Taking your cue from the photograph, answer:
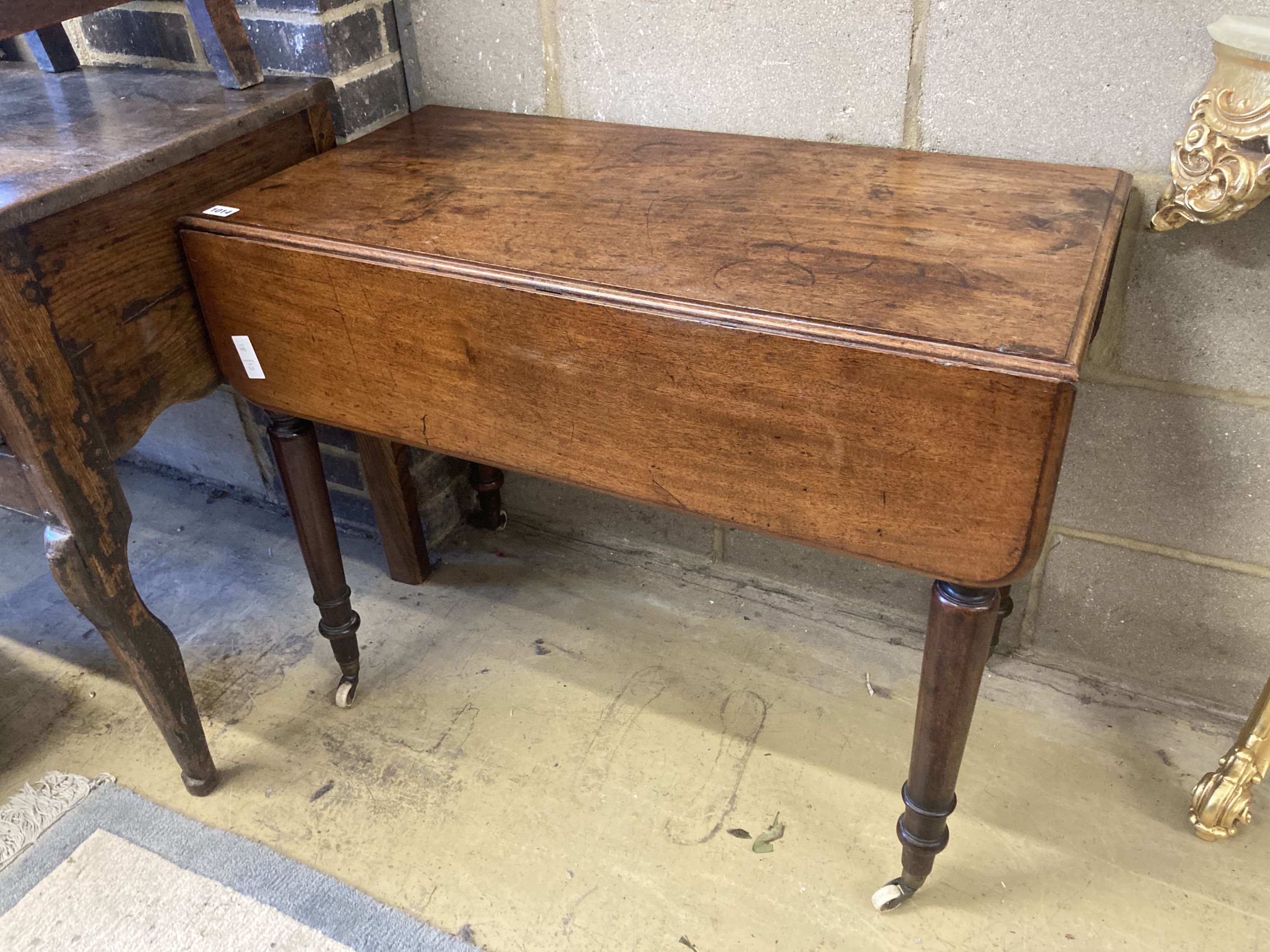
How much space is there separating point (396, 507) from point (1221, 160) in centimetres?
130

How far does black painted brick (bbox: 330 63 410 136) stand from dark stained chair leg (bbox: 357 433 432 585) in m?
0.49

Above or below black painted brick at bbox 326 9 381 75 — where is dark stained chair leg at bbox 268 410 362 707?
below

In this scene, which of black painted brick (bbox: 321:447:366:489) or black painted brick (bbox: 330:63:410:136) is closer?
black painted brick (bbox: 330:63:410:136)

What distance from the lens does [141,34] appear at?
1524 millimetres

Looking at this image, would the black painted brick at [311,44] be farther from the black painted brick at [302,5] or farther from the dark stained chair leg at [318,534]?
the dark stained chair leg at [318,534]

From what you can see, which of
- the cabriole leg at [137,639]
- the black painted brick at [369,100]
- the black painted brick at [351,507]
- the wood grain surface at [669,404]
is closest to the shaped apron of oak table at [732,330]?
the wood grain surface at [669,404]

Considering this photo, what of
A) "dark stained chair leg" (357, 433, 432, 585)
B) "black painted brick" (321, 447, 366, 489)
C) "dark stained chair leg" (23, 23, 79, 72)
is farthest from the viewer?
"black painted brick" (321, 447, 366, 489)

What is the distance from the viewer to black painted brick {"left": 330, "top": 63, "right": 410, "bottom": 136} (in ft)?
4.63

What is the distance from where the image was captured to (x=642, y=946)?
3.89 feet

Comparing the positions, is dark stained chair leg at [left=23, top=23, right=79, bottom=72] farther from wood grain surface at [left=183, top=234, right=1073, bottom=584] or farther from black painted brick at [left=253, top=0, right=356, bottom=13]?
wood grain surface at [left=183, top=234, right=1073, bottom=584]

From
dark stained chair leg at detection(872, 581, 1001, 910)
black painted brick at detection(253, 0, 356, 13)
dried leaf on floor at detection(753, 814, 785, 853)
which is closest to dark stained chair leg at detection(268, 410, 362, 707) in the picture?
black painted brick at detection(253, 0, 356, 13)

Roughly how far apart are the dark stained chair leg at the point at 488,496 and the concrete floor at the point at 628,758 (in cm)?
6

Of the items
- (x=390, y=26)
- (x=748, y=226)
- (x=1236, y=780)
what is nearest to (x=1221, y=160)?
(x=748, y=226)

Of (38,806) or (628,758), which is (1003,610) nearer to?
(628,758)
